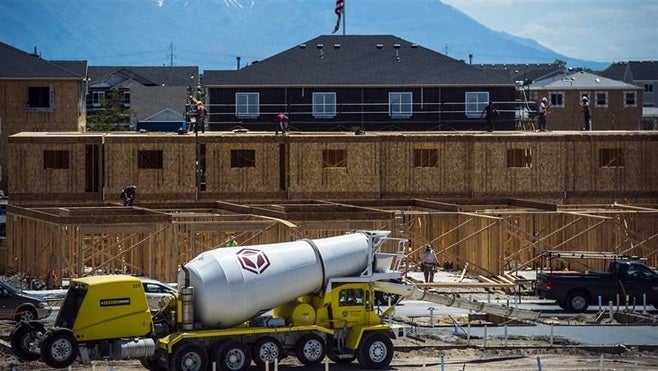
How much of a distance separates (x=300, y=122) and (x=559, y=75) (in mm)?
62171

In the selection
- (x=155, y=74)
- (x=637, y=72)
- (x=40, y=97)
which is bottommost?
(x=40, y=97)

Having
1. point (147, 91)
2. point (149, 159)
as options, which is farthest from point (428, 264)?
point (147, 91)

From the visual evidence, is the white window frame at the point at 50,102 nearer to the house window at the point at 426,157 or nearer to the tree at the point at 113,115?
the tree at the point at 113,115

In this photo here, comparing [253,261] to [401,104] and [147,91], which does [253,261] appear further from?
[147,91]

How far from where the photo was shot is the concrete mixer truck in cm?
3316

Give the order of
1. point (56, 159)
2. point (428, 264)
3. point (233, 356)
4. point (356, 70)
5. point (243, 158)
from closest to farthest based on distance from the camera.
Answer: point (233, 356) → point (428, 264) → point (56, 159) → point (243, 158) → point (356, 70)

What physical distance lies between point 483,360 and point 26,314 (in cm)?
1240

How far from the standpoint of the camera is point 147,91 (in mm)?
Result: 123750

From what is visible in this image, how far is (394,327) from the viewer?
36156mm

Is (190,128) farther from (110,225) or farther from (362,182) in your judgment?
(110,225)

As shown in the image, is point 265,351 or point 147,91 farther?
point 147,91

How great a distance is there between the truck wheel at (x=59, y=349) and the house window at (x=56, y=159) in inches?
1161

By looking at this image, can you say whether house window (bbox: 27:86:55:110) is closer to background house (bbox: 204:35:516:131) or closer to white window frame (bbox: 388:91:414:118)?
background house (bbox: 204:35:516:131)

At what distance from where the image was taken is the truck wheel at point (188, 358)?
33156 mm
